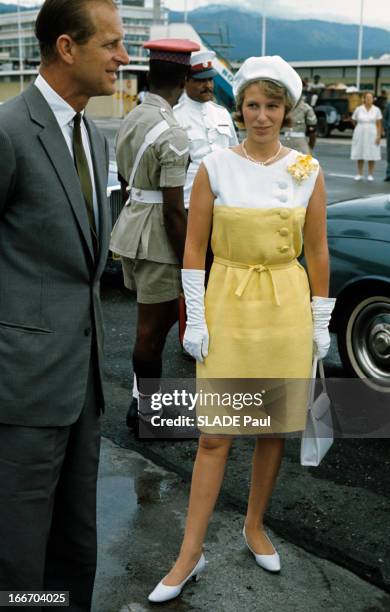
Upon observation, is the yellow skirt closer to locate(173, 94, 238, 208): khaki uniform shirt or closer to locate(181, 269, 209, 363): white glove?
locate(181, 269, 209, 363): white glove

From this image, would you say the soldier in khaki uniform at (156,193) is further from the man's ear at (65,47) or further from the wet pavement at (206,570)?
the man's ear at (65,47)

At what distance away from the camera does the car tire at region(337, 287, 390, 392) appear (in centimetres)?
477

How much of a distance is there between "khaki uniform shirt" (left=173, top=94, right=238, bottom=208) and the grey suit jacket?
302cm

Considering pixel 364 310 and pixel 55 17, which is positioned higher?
pixel 55 17

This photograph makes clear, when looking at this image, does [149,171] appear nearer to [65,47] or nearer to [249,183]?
[249,183]

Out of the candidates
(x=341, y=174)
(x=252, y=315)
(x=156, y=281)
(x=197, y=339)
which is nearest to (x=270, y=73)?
(x=252, y=315)

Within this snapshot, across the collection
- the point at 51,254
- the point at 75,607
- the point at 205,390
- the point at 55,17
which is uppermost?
the point at 55,17

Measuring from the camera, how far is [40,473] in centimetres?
216

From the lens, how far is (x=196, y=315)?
287cm

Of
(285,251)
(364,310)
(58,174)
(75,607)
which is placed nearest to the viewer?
(58,174)

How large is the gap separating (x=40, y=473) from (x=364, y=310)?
10.2 ft

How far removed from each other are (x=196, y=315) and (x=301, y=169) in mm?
634

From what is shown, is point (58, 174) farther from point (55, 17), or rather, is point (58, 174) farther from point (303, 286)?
point (303, 286)

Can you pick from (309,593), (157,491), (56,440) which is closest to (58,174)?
(56,440)
